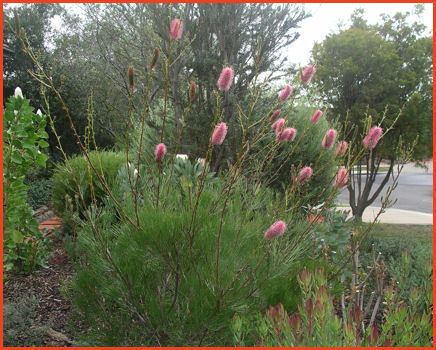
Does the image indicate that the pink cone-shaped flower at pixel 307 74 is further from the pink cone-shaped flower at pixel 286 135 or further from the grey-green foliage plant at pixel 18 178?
the grey-green foliage plant at pixel 18 178

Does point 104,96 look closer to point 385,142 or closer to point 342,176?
point 385,142

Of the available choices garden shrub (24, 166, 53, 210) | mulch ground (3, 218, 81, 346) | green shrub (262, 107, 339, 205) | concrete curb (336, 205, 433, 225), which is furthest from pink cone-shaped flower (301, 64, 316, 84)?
concrete curb (336, 205, 433, 225)

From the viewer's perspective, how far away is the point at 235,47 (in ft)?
18.7

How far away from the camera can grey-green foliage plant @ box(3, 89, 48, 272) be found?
3.62 meters

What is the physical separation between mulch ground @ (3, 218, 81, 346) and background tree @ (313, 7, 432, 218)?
21.9ft

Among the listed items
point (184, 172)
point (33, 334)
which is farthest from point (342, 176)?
point (33, 334)

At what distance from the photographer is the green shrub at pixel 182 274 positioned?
2.17 m

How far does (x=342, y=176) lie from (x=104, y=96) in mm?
10919

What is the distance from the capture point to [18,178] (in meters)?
3.82

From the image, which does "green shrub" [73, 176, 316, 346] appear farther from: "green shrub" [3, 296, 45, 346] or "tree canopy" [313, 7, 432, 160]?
"tree canopy" [313, 7, 432, 160]

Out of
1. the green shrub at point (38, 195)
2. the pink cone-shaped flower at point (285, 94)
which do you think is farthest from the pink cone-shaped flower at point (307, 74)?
the green shrub at point (38, 195)

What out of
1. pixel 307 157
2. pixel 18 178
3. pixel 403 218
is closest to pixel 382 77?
pixel 403 218

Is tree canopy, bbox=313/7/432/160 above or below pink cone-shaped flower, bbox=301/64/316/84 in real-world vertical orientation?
above

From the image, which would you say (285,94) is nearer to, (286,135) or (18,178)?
(286,135)
